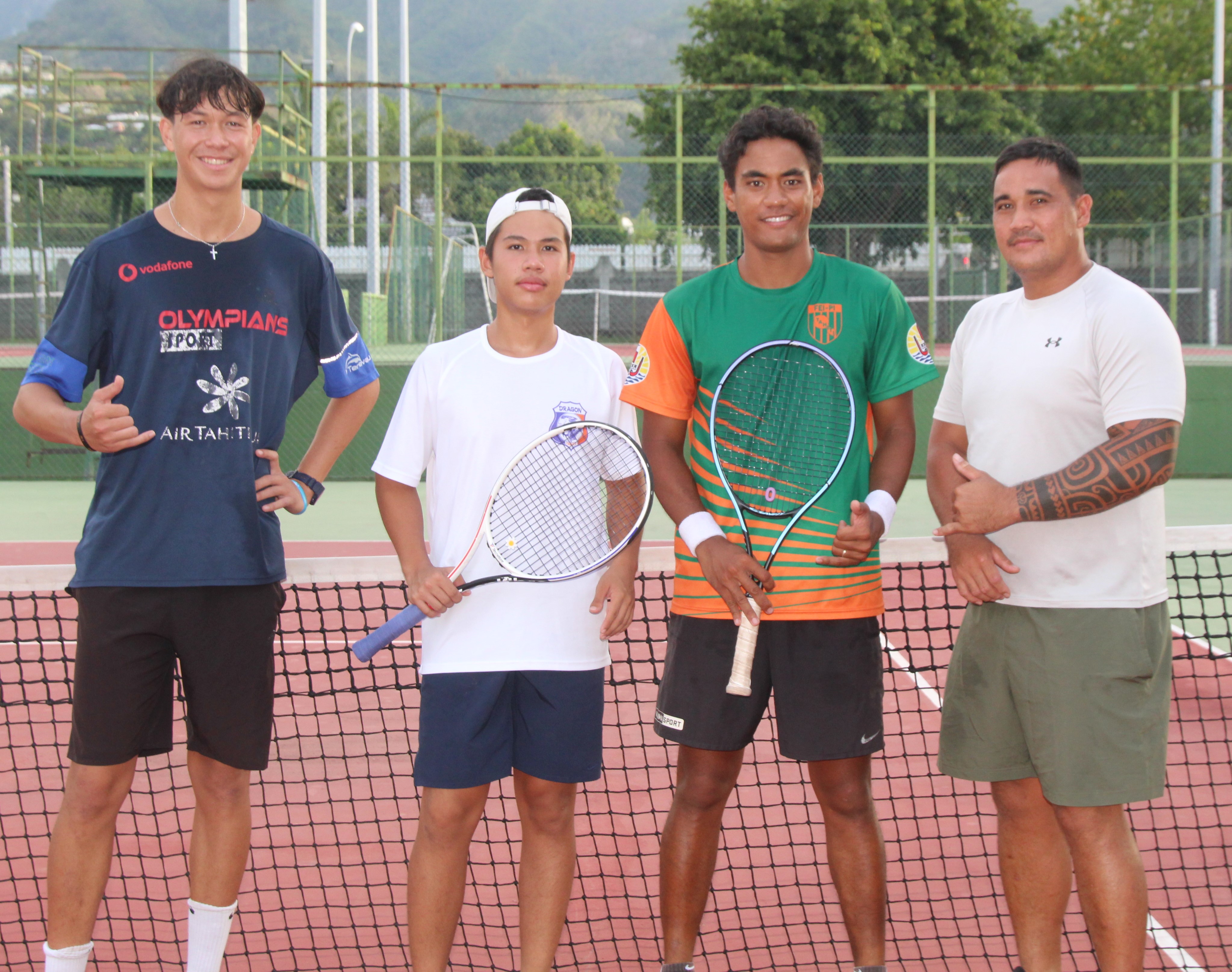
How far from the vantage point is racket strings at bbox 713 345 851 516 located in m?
2.50

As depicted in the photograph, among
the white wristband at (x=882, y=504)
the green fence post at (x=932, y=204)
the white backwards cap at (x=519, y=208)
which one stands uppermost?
the green fence post at (x=932, y=204)

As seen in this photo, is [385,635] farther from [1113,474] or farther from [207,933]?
[1113,474]

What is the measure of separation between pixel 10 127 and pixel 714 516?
4032cm

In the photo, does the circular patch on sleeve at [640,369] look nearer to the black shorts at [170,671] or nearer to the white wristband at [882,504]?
the white wristband at [882,504]

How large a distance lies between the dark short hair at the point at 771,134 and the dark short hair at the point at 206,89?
967mm

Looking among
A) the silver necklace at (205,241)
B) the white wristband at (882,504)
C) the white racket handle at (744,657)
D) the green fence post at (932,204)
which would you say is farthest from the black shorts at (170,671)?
the green fence post at (932,204)

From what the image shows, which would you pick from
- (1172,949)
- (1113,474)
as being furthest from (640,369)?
(1172,949)

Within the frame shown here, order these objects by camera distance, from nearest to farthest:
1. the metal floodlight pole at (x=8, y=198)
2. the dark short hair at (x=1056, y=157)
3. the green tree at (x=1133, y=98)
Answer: the dark short hair at (x=1056, y=157) → the metal floodlight pole at (x=8, y=198) → the green tree at (x=1133, y=98)

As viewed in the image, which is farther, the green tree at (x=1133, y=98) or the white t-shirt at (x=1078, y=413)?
the green tree at (x=1133, y=98)

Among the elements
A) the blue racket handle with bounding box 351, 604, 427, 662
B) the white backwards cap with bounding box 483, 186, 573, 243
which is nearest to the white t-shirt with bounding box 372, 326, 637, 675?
the blue racket handle with bounding box 351, 604, 427, 662

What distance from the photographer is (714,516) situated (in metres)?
2.54

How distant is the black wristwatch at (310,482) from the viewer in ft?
8.41

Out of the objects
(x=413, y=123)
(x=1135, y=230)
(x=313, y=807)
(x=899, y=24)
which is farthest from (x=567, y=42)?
(x=313, y=807)

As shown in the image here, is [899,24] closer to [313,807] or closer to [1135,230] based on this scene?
[1135,230]
